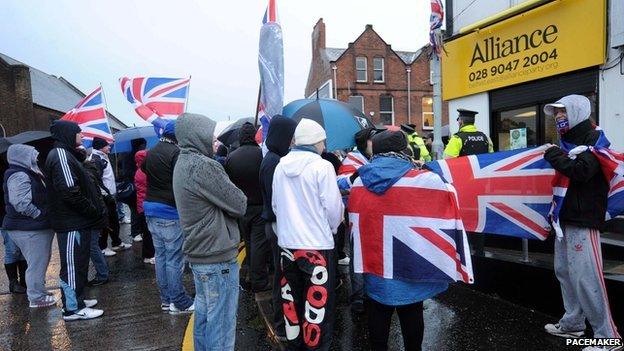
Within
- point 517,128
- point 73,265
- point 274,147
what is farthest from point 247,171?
point 517,128

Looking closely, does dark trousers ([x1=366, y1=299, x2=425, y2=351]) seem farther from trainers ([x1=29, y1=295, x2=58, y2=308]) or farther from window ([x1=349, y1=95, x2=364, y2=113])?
trainers ([x1=29, y1=295, x2=58, y2=308])

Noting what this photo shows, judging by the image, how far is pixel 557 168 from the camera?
340 cm

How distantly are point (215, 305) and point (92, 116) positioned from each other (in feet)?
22.4

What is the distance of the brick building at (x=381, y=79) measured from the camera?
33.9 m

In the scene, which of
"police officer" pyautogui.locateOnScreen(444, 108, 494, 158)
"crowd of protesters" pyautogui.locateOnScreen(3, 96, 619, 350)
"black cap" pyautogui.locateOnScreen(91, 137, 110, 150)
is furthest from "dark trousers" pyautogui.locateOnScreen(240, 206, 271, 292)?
"black cap" pyautogui.locateOnScreen(91, 137, 110, 150)

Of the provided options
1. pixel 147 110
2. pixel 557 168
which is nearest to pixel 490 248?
pixel 557 168

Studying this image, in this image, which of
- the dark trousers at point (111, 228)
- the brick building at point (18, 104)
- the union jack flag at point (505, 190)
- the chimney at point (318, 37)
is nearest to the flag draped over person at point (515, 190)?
the union jack flag at point (505, 190)

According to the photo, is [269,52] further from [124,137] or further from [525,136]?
[124,137]

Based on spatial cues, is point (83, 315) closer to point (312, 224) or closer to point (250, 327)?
point (250, 327)

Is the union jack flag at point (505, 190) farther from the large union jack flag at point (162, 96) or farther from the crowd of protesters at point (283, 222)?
the large union jack flag at point (162, 96)

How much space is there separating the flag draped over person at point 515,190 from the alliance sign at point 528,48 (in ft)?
15.6

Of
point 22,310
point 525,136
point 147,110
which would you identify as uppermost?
point 147,110

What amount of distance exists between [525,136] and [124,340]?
8.72 m

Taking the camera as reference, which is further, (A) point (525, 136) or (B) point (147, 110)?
(A) point (525, 136)
